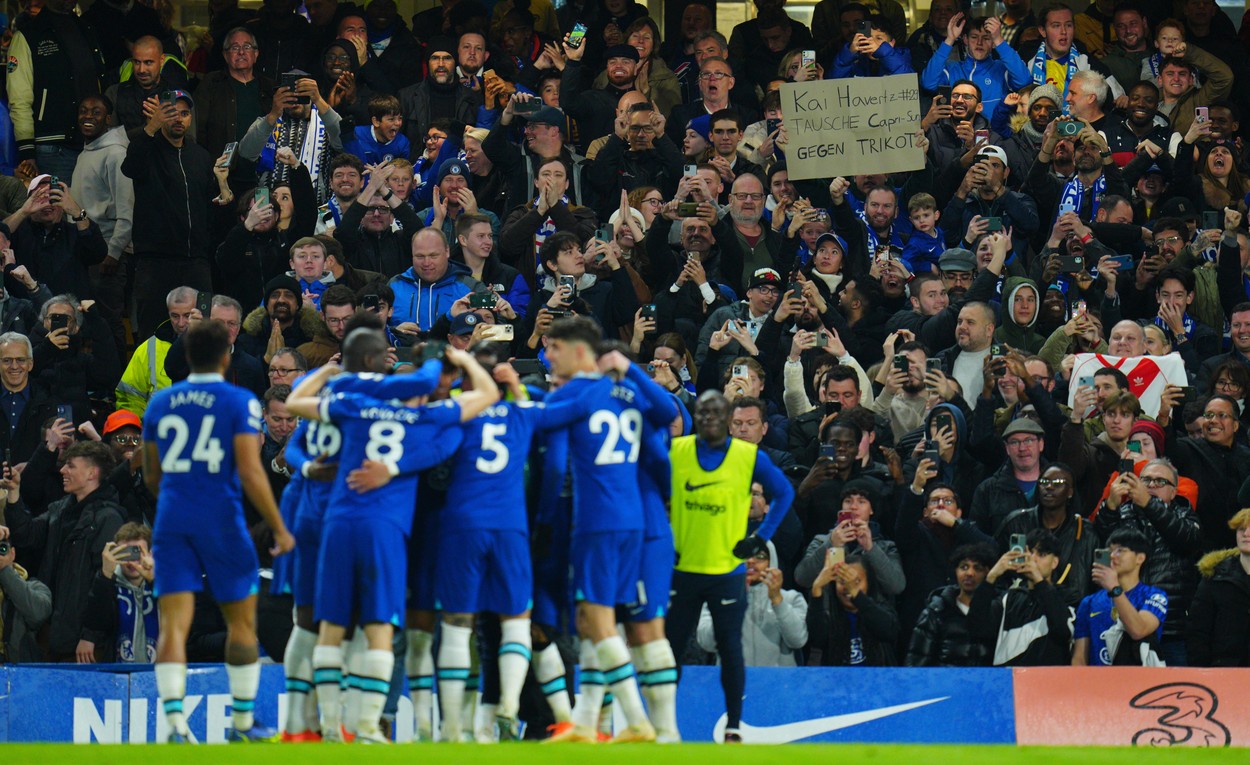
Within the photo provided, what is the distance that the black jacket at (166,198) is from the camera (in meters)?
17.1

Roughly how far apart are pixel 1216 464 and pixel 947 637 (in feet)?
8.58

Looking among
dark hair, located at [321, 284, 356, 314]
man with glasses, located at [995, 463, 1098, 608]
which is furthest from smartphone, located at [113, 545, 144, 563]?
man with glasses, located at [995, 463, 1098, 608]

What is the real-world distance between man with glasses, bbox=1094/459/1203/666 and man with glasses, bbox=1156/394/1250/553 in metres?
0.75

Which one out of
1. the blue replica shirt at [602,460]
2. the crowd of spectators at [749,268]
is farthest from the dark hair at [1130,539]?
the blue replica shirt at [602,460]

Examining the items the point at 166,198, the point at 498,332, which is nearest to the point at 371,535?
the point at 498,332

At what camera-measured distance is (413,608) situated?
10.9 m

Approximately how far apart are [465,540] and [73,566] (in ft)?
15.7

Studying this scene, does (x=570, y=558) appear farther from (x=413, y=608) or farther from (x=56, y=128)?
(x=56, y=128)

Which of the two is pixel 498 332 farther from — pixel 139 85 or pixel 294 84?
pixel 139 85

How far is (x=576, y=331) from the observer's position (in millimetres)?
11070

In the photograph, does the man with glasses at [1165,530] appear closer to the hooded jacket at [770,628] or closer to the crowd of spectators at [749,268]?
the crowd of spectators at [749,268]

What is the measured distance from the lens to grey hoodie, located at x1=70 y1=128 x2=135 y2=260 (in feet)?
57.8

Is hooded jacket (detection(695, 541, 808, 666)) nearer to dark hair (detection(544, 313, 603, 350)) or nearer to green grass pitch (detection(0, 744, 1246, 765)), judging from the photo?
green grass pitch (detection(0, 744, 1246, 765))

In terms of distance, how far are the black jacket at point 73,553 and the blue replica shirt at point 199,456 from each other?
4024 millimetres
